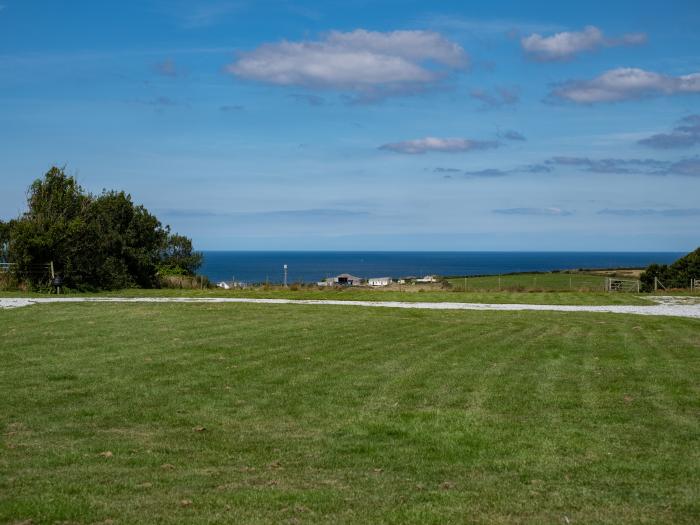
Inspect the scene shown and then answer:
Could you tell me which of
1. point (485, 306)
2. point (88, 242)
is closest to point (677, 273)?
point (485, 306)

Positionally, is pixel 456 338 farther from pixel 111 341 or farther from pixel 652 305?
pixel 652 305

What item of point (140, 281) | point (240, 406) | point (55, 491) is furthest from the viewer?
point (140, 281)

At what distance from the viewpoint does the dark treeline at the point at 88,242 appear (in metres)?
40.9

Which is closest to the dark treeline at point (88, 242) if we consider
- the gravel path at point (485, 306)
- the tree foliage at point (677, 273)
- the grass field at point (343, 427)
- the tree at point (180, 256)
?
the tree at point (180, 256)

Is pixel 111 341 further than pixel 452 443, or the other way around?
pixel 111 341

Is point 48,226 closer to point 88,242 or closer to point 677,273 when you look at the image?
point 88,242

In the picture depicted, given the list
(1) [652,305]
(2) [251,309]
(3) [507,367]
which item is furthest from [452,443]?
(1) [652,305]

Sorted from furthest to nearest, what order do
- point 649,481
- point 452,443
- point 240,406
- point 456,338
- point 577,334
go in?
point 577,334 → point 456,338 → point 240,406 → point 452,443 → point 649,481

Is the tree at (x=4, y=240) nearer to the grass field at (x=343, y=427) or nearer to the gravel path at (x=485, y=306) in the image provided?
the gravel path at (x=485, y=306)

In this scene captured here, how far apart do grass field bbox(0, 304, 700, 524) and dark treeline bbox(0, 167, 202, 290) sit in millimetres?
22951

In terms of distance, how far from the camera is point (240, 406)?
38.5 ft

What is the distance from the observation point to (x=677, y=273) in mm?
64625

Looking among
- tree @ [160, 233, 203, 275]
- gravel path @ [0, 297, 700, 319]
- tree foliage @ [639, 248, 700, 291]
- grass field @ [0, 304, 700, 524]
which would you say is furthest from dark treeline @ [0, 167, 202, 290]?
tree foliage @ [639, 248, 700, 291]

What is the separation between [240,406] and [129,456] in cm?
315
